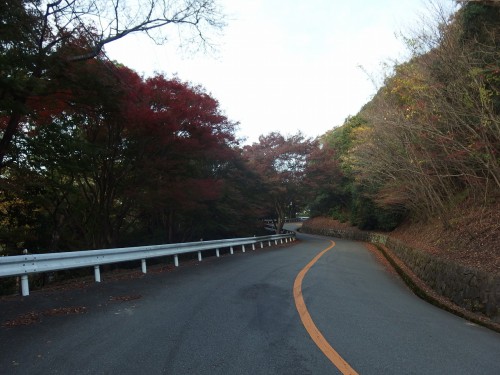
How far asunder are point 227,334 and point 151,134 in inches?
424

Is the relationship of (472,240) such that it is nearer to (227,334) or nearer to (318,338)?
(318,338)

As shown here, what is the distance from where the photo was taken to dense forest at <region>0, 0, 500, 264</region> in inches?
404

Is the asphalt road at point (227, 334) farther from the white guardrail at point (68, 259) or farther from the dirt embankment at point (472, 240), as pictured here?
the dirt embankment at point (472, 240)

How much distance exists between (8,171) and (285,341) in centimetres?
1243

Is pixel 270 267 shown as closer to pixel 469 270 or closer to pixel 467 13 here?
pixel 469 270

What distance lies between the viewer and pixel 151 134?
14664 millimetres

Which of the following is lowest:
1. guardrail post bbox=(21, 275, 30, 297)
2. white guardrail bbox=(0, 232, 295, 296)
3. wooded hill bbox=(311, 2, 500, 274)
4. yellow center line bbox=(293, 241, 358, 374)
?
yellow center line bbox=(293, 241, 358, 374)

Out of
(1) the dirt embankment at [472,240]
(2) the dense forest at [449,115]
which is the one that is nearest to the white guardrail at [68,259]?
(1) the dirt embankment at [472,240]

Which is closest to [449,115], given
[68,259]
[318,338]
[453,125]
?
[453,125]

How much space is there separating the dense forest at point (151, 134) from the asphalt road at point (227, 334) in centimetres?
497

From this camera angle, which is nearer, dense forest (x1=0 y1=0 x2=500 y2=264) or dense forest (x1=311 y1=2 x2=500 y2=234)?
dense forest (x1=0 y1=0 x2=500 y2=264)

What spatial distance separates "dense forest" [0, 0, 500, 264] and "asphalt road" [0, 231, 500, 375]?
4.97 meters

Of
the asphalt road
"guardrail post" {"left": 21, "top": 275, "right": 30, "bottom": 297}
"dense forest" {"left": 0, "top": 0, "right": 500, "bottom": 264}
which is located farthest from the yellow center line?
"dense forest" {"left": 0, "top": 0, "right": 500, "bottom": 264}

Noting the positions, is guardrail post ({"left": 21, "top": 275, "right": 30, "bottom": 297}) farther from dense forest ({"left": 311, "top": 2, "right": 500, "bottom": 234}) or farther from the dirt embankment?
dense forest ({"left": 311, "top": 2, "right": 500, "bottom": 234})
